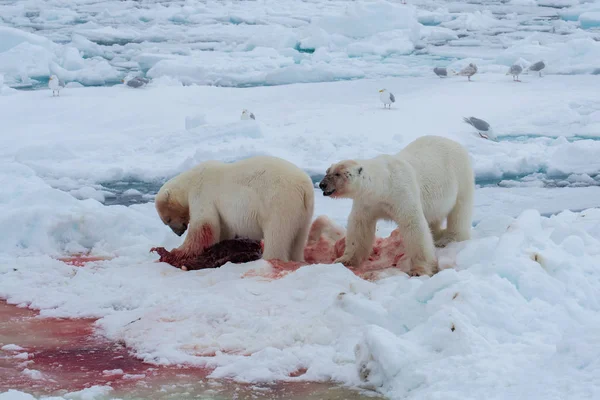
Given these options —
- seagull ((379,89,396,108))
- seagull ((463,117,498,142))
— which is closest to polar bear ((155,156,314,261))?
seagull ((463,117,498,142))

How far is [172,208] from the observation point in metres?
5.67

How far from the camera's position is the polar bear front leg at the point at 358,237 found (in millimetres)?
4969

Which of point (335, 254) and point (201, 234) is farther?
point (335, 254)

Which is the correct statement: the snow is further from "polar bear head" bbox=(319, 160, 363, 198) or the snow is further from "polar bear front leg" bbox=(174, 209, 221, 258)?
"polar bear head" bbox=(319, 160, 363, 198)

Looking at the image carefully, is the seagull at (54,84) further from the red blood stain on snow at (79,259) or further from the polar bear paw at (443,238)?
the polar bear paw at (443,238)

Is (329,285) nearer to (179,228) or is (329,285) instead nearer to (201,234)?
(201,234)

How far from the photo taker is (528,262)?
406 cm

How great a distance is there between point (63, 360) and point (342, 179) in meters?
1.86

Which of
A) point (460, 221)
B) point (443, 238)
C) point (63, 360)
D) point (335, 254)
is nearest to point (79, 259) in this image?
point (335, 254)

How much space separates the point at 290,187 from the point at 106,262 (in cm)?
147

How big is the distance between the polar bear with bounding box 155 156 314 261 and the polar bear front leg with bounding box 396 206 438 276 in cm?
69

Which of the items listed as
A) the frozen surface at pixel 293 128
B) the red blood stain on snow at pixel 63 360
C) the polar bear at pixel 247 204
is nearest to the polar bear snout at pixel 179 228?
the polar bear at pixel 247 204

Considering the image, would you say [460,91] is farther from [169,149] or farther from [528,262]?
[528,262]

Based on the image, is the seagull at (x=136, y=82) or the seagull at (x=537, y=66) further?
the seagull at (x=537, y=66)
